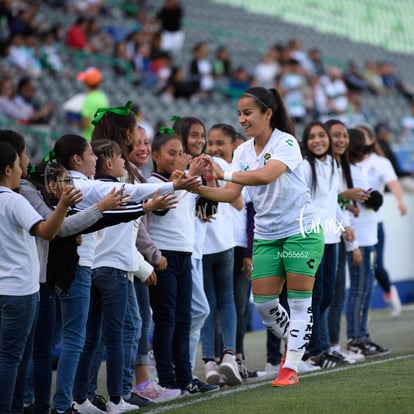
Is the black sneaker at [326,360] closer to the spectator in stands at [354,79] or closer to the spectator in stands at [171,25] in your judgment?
the spectator in stands at [171,25]

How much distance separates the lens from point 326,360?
28.9ft

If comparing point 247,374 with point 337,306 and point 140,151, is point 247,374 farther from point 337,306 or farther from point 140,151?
point 140,151

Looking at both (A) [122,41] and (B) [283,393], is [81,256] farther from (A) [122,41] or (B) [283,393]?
(A) [122,41]

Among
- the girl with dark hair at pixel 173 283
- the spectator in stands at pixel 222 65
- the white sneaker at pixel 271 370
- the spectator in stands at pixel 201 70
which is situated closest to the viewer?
the girl with dark hair at pixel 173 283

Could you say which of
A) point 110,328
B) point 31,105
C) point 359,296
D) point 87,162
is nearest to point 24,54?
point 31,105

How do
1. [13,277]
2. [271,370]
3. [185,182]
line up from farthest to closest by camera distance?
[271,370], [185,182], [13,277]

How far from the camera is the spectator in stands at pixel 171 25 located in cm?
2186

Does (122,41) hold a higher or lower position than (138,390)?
higher

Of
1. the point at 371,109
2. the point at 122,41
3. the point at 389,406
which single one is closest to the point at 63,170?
the point at 389,406

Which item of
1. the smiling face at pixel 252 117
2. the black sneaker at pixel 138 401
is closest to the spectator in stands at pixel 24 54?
the smiling face at pixel 252 117

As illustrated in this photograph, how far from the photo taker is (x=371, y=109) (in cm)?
2606

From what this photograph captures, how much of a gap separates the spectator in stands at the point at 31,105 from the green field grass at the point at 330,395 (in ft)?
23.0

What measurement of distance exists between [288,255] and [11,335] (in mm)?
2106

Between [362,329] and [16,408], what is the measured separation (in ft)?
13.9
